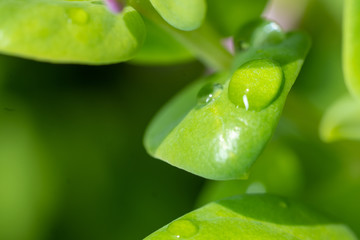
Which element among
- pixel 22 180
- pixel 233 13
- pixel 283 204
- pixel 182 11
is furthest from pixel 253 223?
pixel 22 180

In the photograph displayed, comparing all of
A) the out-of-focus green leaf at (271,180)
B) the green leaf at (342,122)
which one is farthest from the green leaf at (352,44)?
the out-of-focus green leaf at (271,180)

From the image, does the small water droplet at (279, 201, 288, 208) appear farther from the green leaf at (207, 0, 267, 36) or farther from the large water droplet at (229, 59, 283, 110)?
the green leaf at (207, 0, 267, 36)

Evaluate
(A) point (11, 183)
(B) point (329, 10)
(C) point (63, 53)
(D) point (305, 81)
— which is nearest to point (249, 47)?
(C) point (63, 53)

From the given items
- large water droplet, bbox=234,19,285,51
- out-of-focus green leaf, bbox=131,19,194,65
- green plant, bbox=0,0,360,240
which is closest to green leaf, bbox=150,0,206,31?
green plant, bbox=0,0,360,240

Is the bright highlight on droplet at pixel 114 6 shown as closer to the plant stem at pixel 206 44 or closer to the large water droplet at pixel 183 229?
the plant stem at pixel 206 44

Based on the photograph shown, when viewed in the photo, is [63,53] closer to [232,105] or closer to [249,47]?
[232,105]
